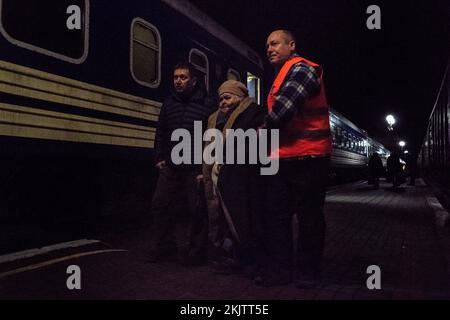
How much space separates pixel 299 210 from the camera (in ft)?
11.2

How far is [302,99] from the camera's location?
330 cm

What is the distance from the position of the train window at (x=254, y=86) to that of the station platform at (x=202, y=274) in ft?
15.5

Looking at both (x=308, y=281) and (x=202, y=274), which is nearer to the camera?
(x=308, y=281)

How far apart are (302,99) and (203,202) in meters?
1.36

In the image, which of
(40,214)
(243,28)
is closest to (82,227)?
(40,214)

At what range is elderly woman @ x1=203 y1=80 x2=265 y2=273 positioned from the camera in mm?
3623

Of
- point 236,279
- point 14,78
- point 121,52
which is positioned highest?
point 121,52

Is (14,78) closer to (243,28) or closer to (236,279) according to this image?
(236,279)

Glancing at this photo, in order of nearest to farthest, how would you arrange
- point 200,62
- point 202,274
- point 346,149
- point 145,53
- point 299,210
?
point 299,210
point 202,274
point 145,53
point 200,62
point 346,149

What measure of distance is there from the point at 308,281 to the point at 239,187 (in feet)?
2.77

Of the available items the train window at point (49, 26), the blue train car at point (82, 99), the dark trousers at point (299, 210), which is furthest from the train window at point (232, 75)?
the dark trousers at point (299, 210)

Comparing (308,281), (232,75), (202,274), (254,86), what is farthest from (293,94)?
(254,86)

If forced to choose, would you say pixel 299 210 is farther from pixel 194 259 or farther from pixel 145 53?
pixel 145 53

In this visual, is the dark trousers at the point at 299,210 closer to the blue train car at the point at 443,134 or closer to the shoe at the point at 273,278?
the shoe at the point at 273,278
